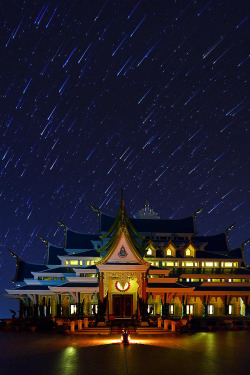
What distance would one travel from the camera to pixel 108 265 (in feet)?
112

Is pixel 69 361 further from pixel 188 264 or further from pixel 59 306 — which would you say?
pixel 188 264

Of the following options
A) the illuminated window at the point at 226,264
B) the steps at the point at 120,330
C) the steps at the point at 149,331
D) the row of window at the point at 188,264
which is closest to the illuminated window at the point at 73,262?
the row of window at the point at 188,264

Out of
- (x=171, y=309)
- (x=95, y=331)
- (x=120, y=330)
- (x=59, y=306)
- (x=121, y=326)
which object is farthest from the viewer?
(x=171, y=309)

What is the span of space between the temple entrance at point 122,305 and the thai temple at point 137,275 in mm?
79

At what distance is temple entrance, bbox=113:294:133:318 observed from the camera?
1399 inches

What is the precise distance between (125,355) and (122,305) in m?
16.3

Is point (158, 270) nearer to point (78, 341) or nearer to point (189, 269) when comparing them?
point (189, 269)

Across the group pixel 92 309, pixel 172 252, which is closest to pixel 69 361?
pixel 92 309

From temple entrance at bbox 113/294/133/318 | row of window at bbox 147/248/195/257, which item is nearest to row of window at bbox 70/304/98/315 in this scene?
temple entrance at bbox 113/294/133/318

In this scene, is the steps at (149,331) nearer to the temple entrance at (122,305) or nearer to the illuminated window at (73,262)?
the temple entrance at (122,305)

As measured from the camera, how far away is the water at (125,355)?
53.8ft

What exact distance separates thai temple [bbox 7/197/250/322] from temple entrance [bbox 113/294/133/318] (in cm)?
8

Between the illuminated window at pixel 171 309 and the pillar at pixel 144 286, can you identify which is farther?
the illuminated window at pixel 171 309

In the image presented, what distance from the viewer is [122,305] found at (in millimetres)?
35750
